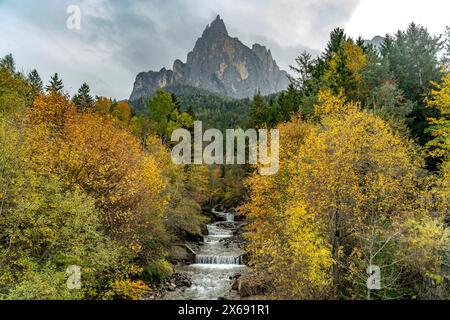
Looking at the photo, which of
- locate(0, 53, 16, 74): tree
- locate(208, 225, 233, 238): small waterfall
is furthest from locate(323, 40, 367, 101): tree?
locate(0, 53, 16, 74): tree

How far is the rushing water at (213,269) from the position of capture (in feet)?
82.0

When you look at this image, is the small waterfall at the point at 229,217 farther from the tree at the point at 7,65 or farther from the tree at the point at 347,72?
the tree at the point at 7,65

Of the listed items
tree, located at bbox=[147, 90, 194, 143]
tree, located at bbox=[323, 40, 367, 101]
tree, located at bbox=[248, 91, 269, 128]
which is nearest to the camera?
tree, located at bbox=[323, 40, 367, 101]

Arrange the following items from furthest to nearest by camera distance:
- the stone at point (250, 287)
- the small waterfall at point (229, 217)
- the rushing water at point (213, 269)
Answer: the small waterfall at point (229, 217) → the rushing water at point (213, 269) → the stone at point (250, 287)

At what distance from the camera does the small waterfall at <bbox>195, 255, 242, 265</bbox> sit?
108 feet

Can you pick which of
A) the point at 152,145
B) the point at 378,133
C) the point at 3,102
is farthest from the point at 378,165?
the point at 3,102

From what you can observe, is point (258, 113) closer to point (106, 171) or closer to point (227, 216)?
point (227, 216)

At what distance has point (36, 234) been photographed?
599 inches

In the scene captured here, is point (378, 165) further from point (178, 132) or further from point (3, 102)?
point (178, 132)

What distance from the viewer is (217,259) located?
1310 inches

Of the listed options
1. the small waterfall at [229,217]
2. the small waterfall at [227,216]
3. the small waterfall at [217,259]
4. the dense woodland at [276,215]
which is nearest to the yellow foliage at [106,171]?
the dense woodland at [276,215]

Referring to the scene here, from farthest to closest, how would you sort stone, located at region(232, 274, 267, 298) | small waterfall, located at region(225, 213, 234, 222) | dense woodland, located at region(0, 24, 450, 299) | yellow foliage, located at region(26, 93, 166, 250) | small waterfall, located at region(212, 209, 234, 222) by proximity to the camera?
1. small waterfall, located at region(212, 209, 234, 222)
2. small waterfall, located at region(225, 213, 234, 222)
3. stone, located at region(232, 274, 267, 298)
4. yellow foliage, located at region(26, 93, 166, 250)
5. dense woodland, located at region(0, 24, 450, 299)

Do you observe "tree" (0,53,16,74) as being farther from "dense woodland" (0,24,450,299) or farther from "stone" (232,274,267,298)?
"stone" (232,274,267,298)

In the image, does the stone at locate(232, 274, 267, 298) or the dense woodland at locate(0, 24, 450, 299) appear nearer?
the dense woodland at locate(0, 24, 450, 299)
